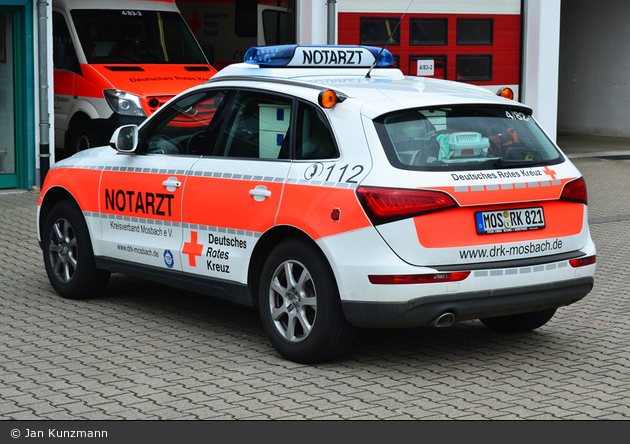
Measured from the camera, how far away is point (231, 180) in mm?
5883

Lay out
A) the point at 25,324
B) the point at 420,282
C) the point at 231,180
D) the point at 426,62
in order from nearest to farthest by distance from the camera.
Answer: the point at 420,282 < the point at 231,180 < the point at 25,324 < the point at 426,62

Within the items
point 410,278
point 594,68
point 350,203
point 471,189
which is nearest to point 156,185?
point 350,203

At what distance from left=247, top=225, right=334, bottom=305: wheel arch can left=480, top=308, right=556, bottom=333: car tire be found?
1630 mm

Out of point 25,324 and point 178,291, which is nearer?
point 25,324

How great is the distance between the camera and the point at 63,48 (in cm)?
1326

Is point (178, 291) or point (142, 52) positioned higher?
point (142, 52)

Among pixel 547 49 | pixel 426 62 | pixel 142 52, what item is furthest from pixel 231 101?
pixel 547 49

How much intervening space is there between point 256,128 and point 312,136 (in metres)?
0.49

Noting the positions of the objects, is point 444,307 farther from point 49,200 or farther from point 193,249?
point 49,200

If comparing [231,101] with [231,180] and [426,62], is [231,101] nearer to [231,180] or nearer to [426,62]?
[231,180]

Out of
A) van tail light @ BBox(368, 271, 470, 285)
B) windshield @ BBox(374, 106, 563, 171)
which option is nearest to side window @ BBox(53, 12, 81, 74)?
windshield @ BBox(374, 106, 563, 171)

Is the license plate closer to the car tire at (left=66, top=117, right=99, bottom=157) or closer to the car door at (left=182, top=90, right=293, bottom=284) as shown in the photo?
the car door at (left=182, top=90, right=293, bottom=284)

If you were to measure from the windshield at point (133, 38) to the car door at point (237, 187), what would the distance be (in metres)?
7.91
